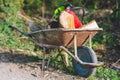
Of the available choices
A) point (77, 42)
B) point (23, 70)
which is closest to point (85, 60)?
point (77, 42)

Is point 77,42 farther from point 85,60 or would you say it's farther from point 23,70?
point 23,70

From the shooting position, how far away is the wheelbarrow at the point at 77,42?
8797 millimetres

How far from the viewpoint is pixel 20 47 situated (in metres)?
11.3

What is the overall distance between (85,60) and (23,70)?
54.1 inches

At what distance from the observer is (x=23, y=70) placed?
9.51 metres

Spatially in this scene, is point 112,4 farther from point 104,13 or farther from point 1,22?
point 1,22

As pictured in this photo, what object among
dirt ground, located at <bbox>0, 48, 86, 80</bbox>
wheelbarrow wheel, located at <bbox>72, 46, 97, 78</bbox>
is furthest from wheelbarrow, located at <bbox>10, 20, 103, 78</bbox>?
dirt ground, located at <bbox>0, 48, 86, 80</bbox>

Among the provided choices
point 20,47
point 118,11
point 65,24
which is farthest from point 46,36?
point 118,11

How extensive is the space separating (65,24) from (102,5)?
656cm

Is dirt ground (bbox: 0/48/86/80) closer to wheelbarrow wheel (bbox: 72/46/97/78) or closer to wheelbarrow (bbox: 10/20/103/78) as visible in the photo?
wheelbarrow wheel (bbox: 72/46/97/78)

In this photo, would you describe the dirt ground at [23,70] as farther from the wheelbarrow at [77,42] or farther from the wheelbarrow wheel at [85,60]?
the wheelbarrow at [77,42]

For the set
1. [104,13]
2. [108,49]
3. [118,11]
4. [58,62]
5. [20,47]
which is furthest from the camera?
[104,13]

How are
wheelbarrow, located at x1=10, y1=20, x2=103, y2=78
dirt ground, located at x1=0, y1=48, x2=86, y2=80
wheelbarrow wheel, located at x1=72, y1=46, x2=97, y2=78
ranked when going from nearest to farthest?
1. wheelbarrow, located at x1=10, y1=20, x2=103, y2=78
2. wheelbarrow wheel, located at x1=72, y1=46, x2=97, y2=78
3. dirt ground, located at x1=0, y1=48, x2=86, y2=80

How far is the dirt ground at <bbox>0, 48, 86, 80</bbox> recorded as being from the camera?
9086mm
